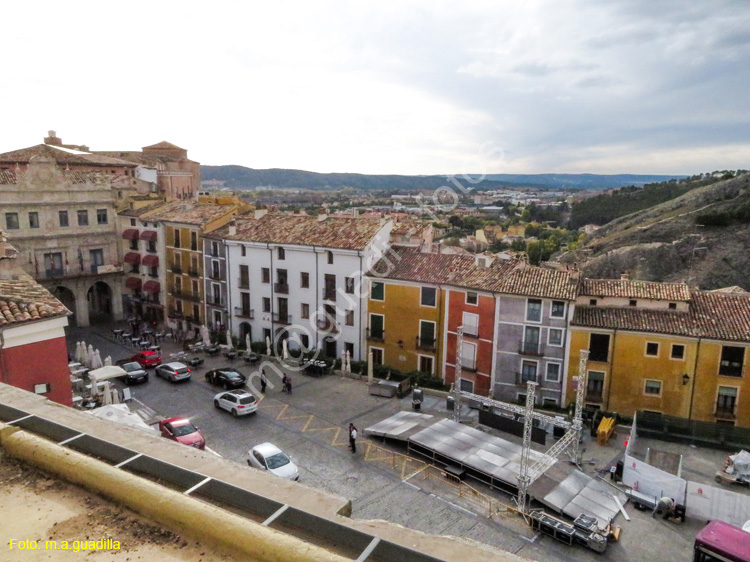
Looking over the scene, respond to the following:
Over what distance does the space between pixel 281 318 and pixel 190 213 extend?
15.0 metres

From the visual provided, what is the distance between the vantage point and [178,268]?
49406 mm

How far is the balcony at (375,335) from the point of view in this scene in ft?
129

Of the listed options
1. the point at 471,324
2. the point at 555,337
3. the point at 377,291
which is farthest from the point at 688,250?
the point at 377,291

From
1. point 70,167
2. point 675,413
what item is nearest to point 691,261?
point 675,413

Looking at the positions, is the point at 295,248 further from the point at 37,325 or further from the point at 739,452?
the point at 739,452

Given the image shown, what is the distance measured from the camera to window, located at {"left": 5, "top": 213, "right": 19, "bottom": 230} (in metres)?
44.8

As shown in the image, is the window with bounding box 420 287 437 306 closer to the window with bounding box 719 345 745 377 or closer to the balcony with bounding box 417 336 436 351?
the balcony with bounding box 417 336 436 351

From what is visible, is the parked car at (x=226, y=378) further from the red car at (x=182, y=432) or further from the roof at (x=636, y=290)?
the roof at (x=636, y=290)

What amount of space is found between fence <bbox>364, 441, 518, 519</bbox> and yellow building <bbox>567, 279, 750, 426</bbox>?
12343 millimetres

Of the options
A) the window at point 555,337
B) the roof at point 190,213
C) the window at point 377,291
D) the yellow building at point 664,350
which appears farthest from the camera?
the roof at point 190,213

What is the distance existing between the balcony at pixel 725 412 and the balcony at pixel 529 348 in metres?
10.2

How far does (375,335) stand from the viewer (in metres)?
39.6

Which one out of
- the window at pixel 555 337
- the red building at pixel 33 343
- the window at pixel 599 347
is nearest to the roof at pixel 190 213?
the red building at pixel 33 343

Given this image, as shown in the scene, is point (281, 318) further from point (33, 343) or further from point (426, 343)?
point (33, 343)
